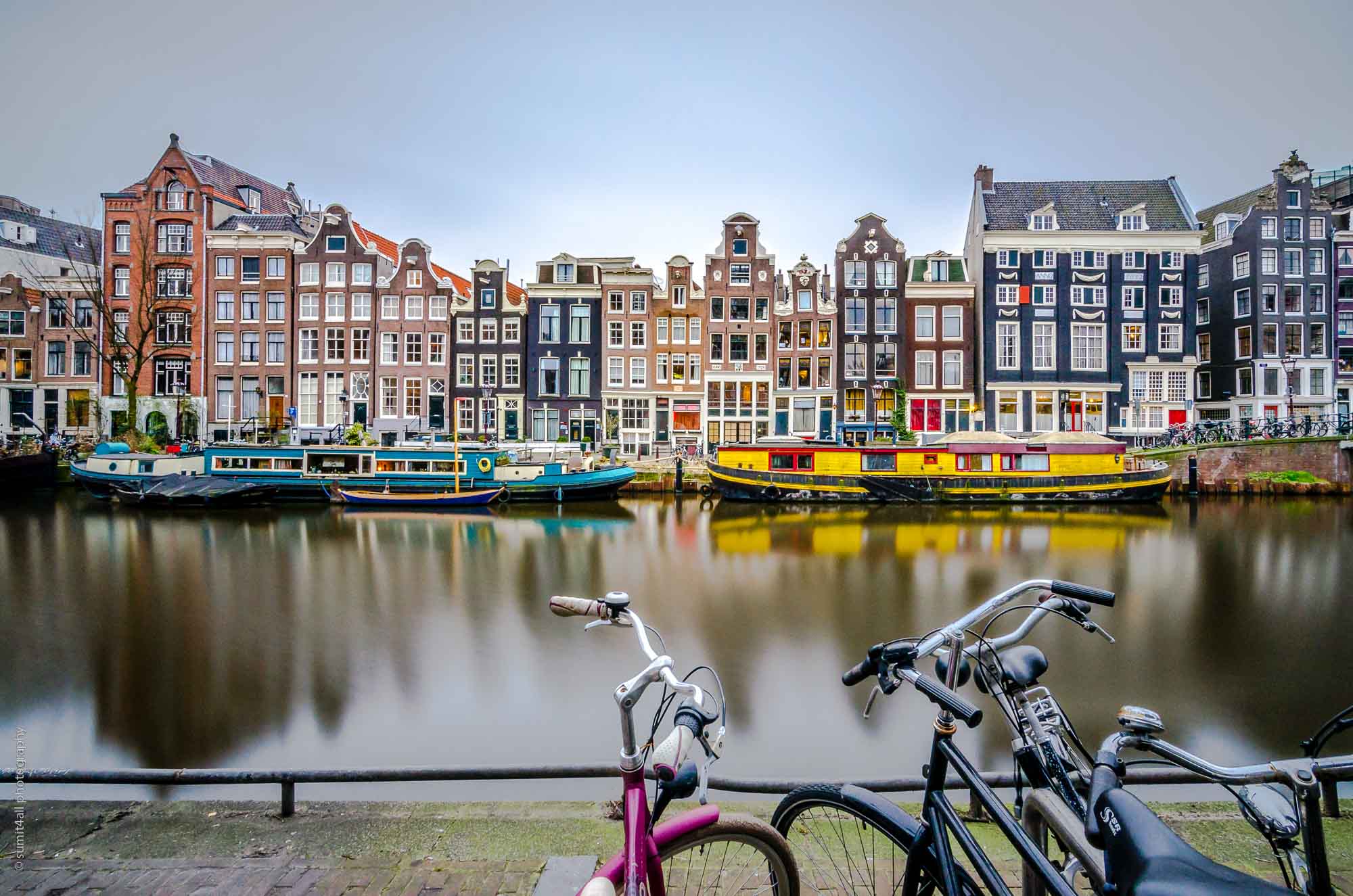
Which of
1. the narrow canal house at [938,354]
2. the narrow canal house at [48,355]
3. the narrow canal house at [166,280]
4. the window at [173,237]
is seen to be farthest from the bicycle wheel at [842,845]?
the narrow canal house at [48,355]

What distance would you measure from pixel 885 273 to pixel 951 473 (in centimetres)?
1479

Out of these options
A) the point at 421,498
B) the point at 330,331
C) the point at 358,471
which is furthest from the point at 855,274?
the point at 330,331

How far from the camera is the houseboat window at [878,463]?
3173cm

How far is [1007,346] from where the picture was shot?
41750 mm

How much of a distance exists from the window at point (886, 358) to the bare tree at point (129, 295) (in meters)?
38.8

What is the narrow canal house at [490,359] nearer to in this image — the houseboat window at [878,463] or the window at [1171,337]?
the houseboat window at [878,463]

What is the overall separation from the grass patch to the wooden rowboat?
1329 inches

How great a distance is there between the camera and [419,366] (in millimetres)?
42156

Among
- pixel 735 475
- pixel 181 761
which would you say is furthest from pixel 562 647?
pixel 735 475

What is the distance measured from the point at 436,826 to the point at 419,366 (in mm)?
40609

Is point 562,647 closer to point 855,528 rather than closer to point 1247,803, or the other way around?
point 1247,803

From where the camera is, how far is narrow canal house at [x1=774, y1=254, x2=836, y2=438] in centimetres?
4216

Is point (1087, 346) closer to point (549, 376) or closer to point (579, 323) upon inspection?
point (579, 323)

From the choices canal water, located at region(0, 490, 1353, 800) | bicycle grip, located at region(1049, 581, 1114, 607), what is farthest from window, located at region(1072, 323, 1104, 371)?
bicycle grip, located at region(1049, 581, 1114, 607)
